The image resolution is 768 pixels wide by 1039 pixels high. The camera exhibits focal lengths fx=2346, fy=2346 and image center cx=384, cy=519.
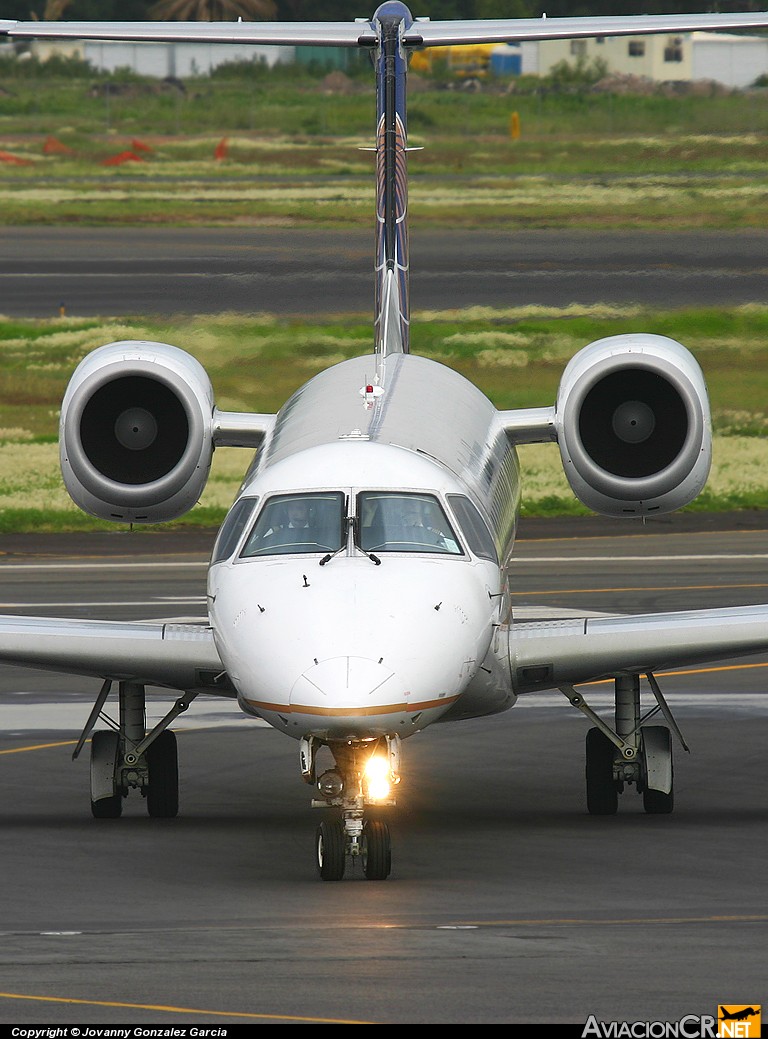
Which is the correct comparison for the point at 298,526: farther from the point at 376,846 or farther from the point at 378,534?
the point at 376,846

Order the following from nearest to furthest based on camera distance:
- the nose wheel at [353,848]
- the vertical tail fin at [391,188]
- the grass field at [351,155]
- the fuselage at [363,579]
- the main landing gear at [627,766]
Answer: the fuselage at [363,579], the nose wheel at [353,848], the main landing gear at [627,766], the vertical tail fin at [391,188], the grass field at [351,155]

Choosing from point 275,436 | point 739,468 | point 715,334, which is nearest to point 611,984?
point 275,436

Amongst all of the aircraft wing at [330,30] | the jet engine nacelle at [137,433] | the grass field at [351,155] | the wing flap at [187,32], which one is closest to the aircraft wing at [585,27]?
the aircraft wing at [330,30]

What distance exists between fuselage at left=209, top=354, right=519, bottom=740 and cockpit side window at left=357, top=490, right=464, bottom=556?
0.4 inches

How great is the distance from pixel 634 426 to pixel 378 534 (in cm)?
508

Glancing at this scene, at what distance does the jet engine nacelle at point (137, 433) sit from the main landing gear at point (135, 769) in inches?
88.5

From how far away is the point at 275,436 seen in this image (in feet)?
60.9

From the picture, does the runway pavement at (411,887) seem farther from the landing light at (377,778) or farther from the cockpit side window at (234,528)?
the cockpit side window at (234,528)

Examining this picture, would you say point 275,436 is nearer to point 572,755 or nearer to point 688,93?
point 572,755

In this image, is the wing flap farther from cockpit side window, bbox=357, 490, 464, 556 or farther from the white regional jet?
cockpit side window, bbox=357, 490, 464, 556

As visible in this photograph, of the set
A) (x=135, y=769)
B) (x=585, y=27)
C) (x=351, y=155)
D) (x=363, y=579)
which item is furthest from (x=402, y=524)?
(x=351, y=155)

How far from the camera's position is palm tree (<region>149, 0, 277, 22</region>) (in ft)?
376

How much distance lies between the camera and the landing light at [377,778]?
14828 millimetres

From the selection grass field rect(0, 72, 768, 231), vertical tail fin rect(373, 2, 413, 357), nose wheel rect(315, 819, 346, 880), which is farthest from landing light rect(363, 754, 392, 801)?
grass field rect(0, 72, 768, 231)
